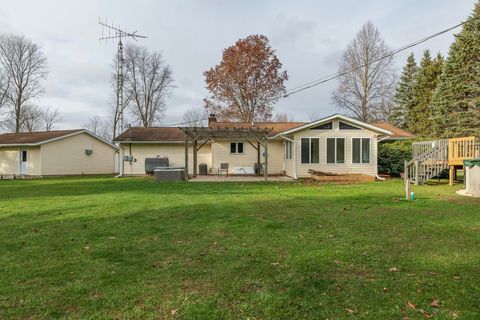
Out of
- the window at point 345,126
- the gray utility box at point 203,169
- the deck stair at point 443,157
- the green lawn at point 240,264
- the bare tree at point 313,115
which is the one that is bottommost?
the green lawn at point 240,264

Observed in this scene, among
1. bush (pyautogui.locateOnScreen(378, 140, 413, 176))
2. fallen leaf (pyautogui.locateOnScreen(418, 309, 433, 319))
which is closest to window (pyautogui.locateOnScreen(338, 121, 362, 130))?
bush (pyautogui.locateOnScreen(378, 140, 413, 176))

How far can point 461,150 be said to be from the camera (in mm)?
14070

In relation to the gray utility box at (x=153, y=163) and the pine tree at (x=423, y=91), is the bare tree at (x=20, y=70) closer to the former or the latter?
the gray utility box at (x=153, y=163)

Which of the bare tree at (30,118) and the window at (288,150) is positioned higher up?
the bare tree at (30,118)

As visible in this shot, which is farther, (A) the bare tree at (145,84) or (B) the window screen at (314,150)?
(A) the bare tree at (145,84)

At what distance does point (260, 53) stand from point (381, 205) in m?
25.2

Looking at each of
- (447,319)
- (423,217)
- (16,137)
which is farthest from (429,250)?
(16,137)

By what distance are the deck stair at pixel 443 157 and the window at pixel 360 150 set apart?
2874mm

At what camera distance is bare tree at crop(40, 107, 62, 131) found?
47625 mm

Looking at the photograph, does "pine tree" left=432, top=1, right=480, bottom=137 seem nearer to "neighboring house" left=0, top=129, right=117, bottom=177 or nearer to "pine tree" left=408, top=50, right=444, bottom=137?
"pine tree" left=408, top=50, right=444, bottom=137

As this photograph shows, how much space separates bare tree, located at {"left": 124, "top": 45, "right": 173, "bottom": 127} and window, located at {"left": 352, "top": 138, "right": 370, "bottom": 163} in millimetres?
24236

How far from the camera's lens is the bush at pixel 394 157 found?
64.1 feet

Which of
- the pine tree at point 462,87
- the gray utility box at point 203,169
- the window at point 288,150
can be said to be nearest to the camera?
the window at point 288,150

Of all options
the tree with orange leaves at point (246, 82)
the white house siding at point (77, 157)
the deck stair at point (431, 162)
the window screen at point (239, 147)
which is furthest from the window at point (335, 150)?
the white house siding at point (77, 157)
